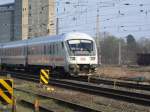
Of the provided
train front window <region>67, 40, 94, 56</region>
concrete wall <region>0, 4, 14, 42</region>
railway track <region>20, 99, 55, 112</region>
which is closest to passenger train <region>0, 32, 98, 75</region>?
train front window <region>67, 40, 94, 56</region>

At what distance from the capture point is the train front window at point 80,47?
32812mm

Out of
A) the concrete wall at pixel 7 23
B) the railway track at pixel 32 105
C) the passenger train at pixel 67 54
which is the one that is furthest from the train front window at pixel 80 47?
the concrete wall at pixel 7 23

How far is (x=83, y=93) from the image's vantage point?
2345 cm

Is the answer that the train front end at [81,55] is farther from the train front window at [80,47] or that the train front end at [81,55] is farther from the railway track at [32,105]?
the railway track at [32,105]

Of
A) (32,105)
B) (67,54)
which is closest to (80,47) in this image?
(67,54)

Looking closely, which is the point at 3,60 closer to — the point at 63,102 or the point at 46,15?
the point at 46,15

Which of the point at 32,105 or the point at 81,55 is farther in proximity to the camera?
the point at 81,55

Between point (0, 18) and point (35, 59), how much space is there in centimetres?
6569

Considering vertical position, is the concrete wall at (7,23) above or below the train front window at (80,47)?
above

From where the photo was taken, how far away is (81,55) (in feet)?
108

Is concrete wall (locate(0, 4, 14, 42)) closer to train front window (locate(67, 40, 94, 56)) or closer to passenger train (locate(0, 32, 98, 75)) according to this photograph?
passenger train (locate(0, 32, 98, 75))

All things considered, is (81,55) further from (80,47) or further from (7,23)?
(7,23)

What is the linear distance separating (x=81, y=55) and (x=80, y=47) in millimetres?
665

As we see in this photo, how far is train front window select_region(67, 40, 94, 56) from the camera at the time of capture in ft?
108
